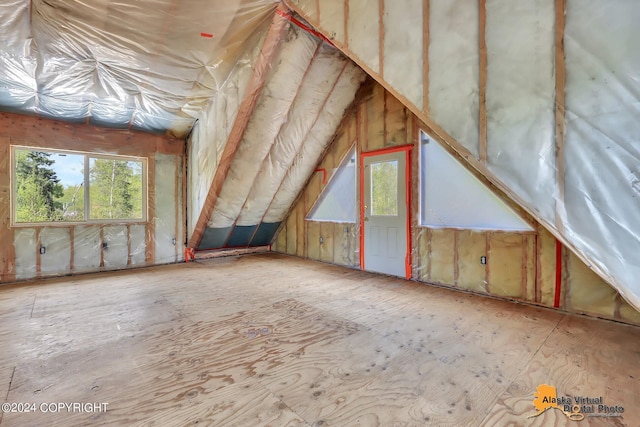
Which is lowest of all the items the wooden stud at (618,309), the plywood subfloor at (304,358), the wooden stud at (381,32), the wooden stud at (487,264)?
the plywood subfloor at (304,358)

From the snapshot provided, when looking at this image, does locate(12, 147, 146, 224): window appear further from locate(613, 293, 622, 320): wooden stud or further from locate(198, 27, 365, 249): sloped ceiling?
locate(613, 293, 622, 320): wooden stud

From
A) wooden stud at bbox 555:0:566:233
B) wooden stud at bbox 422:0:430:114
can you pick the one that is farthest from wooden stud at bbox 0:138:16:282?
wooden stud at bbox 555:0:566:233

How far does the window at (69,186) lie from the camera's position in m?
4.20

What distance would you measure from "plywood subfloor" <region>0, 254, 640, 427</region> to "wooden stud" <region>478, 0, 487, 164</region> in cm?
142

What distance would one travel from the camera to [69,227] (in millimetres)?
4324

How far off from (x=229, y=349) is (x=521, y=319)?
2.50 meters

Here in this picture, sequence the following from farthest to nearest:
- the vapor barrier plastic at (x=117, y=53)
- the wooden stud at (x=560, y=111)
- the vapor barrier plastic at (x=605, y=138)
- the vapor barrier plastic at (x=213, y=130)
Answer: the vapor barrier plastic at (x=213, y=130)
the vapor barrier plastic at (x=117, y=53)
the wooden stud at (x=560, y=111)
the vapor barrier plastic at (x=605, y=138)

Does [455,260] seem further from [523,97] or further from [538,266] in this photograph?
[523,97]

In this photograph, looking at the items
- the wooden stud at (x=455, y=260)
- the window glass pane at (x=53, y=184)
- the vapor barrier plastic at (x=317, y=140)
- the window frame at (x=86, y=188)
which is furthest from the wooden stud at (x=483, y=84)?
the window glass pane at (x=53, y=184)

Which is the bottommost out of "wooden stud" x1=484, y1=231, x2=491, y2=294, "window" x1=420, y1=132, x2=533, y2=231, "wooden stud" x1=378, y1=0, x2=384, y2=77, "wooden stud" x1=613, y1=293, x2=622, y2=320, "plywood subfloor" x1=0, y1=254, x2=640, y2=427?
"plywood subfloor" x1=0, y1=254, x2=640, y2=427

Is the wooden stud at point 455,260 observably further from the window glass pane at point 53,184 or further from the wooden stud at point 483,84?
the window glass pane at point 53,184

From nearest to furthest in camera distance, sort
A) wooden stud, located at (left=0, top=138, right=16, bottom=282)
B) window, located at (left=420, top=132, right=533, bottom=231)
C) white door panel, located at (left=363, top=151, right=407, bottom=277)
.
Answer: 1. window, located at (left=420, top=132, right=533, bottom=231)
2. wooden stud, located at (left=0, top=138, right=16, bottom=282)
3. white door panel, located at (left=363, top=151, right=407, bottom=277)

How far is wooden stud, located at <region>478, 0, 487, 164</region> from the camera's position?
2.05 m

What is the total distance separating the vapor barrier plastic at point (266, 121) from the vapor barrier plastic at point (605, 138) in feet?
7.97
